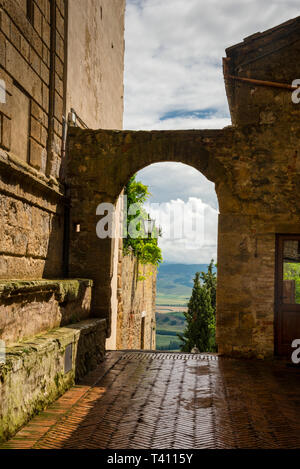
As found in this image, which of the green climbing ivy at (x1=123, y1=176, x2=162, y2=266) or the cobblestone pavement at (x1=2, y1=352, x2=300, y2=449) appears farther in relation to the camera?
the green climbing ivy at (x1=123, y1=176, x2=162, y2=266)

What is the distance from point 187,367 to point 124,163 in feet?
12.3

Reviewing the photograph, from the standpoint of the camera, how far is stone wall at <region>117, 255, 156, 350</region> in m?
11.7

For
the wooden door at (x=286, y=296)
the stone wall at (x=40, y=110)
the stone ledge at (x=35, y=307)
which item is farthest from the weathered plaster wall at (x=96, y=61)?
Result: the wooden door at (x=286, y=296)

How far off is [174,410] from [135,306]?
29.7 feet

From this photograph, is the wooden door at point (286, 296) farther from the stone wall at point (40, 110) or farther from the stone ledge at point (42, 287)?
the stone wall at point (40, 110)

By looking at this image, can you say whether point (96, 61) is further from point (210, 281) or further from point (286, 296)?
point (210, 281)

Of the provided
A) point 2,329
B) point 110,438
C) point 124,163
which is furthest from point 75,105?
point 110,438

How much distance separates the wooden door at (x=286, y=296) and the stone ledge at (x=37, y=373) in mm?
3459

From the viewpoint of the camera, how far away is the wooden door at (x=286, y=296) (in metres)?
8.12

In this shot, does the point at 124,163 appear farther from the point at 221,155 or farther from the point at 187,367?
the point at 187,367

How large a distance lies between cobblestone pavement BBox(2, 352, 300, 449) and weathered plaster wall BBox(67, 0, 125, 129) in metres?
4.80

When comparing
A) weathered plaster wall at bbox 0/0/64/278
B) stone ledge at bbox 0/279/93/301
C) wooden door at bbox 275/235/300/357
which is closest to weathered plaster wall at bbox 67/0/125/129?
weathered plaster wall at bbox 0/0/64/278

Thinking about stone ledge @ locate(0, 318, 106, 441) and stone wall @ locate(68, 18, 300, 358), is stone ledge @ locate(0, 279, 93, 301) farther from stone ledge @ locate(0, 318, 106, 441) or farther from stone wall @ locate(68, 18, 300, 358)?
stone wall @ locate(68, 18, 300, 358)

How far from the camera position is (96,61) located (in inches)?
385
